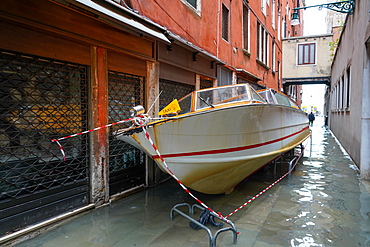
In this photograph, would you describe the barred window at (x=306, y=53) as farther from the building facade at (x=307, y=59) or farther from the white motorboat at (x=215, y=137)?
the white motorboat at (x=215, y=137)

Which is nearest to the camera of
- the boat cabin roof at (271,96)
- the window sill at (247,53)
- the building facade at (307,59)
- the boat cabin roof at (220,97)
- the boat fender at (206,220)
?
the boat fender at (206,220)

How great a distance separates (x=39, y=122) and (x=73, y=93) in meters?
0.72

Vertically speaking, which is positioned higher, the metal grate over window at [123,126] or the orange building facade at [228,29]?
the orange building facade at [228,29]

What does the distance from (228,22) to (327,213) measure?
25.1 ft

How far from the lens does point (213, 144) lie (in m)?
3.90

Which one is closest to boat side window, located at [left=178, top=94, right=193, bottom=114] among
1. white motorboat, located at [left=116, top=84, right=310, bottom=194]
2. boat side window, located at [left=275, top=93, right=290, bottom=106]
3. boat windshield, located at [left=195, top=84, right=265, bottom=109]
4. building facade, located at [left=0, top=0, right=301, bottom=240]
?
white motorboat, located at [left=116, top=84, right=310, bottom=194]

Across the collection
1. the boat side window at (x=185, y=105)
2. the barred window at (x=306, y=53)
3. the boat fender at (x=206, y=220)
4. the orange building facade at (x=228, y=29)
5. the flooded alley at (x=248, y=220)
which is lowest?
the flooded alley at (x=248, y=220)

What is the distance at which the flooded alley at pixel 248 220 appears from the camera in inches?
130

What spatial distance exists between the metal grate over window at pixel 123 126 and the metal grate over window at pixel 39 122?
0.62m

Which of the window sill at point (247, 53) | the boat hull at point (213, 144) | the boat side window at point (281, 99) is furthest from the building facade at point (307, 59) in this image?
the boat hull at point (213, 144)

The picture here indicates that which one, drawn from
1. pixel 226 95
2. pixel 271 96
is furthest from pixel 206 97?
pixel 271 96

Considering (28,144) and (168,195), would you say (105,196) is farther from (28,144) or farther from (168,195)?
(28,144)

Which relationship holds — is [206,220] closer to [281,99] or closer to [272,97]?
[272,97]

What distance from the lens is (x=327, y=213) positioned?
4.14 m
